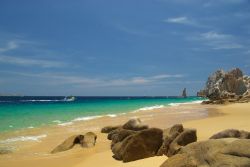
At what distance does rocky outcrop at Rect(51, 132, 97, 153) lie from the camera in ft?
39.5

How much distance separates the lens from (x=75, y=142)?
12859mm

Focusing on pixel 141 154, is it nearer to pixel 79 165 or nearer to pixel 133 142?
pixel 133 142

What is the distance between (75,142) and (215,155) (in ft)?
26.0

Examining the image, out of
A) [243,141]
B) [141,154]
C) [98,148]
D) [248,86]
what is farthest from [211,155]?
[248,86]

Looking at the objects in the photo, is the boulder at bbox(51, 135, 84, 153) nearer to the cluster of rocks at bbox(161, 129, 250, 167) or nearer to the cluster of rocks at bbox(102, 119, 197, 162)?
the cluster of rocks at bbox(102, 119, 197, 162)

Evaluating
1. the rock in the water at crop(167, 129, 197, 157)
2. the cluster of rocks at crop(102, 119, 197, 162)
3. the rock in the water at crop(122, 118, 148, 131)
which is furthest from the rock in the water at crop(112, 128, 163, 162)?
the rock in the water at crop(122, 118, 148, 131)

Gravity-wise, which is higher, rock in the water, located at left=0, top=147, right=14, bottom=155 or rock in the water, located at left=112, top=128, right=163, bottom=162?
rock in the water, located at left=112, top=128, right=163, bottom=162

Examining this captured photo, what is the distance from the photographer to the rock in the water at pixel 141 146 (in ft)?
30.6

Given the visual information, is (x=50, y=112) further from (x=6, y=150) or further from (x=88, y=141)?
(x=88, y=141)

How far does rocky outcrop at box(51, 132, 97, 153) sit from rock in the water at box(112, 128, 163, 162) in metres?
2.96

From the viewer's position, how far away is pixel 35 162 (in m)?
10.3

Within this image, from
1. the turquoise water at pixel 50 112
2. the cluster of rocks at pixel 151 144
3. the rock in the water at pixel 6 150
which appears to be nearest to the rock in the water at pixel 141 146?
the cluster of rocks at pixel 151 144

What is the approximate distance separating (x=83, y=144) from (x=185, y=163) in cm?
699

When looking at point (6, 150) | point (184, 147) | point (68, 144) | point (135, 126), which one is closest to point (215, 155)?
point (184, 147)
